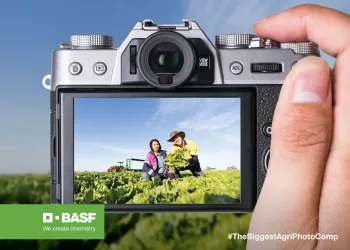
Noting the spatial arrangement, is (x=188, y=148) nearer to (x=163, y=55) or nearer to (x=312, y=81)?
(x=163, y=55)

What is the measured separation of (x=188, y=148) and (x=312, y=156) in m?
0.25

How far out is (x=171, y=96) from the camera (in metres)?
1.30

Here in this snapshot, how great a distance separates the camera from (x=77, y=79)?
131cm

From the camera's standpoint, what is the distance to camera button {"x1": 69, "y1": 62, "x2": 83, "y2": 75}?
4.32 feet

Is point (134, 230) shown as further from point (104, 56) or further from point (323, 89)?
point (323, 89)

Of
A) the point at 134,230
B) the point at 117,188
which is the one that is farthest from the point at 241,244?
the point at 117,188

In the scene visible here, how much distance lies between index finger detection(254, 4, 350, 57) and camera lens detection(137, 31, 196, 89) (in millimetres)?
153

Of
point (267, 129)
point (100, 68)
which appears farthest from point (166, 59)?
point (267, 129)

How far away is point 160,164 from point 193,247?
0.34 m

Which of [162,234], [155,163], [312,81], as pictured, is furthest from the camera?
[162,234]

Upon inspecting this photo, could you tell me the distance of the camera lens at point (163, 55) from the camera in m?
1.30

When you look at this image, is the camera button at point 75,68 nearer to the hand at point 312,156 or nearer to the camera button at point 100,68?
the camera button at point 100,68

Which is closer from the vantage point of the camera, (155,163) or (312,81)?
(312,81)

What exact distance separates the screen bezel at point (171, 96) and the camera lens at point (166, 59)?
0.04 m
